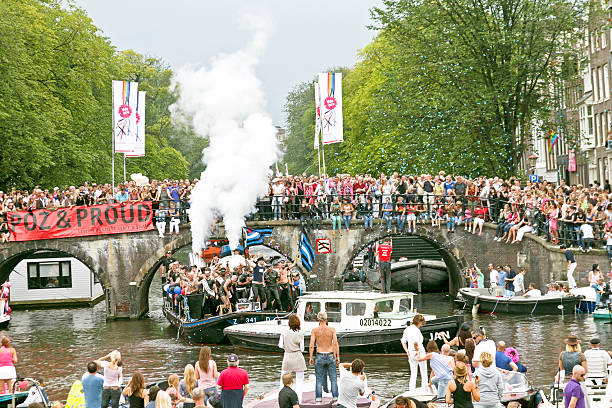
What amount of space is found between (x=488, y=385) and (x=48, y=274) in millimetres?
34908

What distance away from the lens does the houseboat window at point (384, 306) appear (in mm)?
27625

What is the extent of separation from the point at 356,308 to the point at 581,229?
10553 mm

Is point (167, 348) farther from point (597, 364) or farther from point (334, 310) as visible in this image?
point (597, 364)

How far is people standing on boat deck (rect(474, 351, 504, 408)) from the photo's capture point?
15.3 meters

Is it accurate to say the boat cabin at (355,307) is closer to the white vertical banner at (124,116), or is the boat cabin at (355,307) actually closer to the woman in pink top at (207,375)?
the woman in pink top at (207,375)

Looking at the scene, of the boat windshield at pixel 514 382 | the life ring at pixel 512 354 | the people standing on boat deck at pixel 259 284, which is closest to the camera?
the boat windshield at pixel 514 382

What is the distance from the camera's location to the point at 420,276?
1870 inches

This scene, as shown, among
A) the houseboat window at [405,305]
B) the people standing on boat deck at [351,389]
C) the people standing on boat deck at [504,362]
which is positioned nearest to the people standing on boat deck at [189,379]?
the people standing on boat deck at [351,389]

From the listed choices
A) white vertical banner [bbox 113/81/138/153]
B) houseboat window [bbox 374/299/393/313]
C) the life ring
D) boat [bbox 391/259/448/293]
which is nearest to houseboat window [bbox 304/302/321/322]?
houseboat window [bbox 374/299/393/313]

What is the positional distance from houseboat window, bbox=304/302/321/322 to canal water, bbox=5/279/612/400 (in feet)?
5.25

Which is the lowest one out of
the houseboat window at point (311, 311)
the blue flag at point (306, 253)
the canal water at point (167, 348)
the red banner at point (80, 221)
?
the canal water at point (167, 348)

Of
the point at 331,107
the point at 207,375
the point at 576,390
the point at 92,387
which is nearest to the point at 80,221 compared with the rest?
the point at 331,107

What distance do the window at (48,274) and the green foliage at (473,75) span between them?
58.3 feet

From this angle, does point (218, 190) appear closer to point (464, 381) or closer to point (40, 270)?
point (40, 270)
